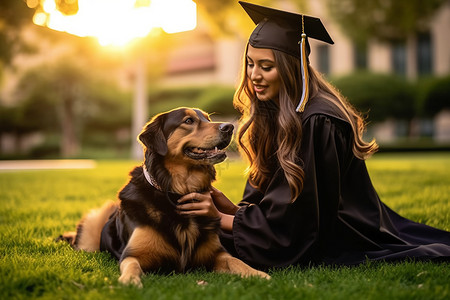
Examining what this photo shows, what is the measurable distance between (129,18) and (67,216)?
784 cm

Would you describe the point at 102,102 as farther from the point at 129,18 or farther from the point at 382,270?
the point at 382,270

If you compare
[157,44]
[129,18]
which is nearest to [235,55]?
[157,44]

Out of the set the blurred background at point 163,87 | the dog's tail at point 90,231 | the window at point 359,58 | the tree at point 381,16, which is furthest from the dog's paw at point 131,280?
the window at point 359,58

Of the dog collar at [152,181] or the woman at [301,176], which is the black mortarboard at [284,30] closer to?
the woman at [301,176]

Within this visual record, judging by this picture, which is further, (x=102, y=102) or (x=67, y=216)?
(x=102, y=102)

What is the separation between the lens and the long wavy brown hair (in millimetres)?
3410

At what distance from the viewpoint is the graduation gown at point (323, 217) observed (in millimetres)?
3363

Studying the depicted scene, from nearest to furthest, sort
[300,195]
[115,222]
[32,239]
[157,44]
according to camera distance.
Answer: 1. [300,195]
2. [115,222]
3. [32,239]
4. [157,44]

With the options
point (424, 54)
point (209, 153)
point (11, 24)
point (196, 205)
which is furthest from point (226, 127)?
point (424, 54)

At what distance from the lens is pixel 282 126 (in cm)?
345

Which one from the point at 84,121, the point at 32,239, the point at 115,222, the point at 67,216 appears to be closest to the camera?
the point at 115,222

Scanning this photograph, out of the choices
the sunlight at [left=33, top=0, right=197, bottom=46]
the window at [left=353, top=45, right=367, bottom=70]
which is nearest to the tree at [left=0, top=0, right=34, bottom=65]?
the sunlight at [left=33, top=0, right=197, bottom=46]

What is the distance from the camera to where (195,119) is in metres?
3.70

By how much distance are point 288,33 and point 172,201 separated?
156cm
